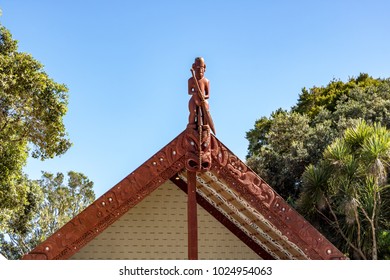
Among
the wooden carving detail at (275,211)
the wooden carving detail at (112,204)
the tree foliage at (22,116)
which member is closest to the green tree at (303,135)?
the tree foliage at (22,116)

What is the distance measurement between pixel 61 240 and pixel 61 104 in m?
8.77

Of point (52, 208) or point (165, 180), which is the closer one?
point (165, 180)

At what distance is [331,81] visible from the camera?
3388 cm

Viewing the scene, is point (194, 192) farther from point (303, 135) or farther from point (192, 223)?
point (303, 135)

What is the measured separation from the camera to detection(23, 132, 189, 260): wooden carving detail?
7113 mm

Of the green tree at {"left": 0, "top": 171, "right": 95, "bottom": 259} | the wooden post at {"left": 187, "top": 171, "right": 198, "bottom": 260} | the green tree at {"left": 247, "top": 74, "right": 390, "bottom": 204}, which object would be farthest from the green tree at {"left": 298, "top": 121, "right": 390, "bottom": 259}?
the green tree at {"left": 0, "top": 171, "right": 95, "bottom": 259}

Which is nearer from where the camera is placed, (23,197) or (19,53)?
(19,53)

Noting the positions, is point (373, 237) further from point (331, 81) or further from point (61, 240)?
point (331, 81)

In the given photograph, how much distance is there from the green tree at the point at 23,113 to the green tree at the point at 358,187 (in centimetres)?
789

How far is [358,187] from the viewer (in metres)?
17.3

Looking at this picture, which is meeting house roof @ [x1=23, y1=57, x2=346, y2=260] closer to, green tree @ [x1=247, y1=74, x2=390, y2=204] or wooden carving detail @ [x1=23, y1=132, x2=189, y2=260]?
wooden carving detail @ [x1=23, y1=132, x2=189, y2=260]

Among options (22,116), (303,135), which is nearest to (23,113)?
(22,116)

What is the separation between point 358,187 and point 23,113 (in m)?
9.96
